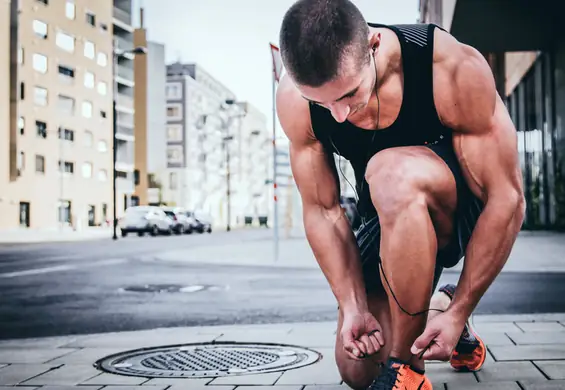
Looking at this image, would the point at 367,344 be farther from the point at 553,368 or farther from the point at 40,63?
the point at 40,63

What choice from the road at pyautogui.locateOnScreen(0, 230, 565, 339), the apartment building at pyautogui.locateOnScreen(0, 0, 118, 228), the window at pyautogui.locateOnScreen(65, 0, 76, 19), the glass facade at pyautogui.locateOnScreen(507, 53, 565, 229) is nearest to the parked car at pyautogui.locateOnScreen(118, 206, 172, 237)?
the apartment building at pyautogui.locateOnScreen(0, 0, 118, 228)

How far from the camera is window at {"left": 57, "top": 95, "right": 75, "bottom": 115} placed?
54875 mm

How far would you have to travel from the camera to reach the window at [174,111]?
84.0 metres

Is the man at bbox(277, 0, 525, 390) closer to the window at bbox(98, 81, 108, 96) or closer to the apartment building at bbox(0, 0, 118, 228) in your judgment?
the apartment building at bbox(0, 0, 118, 228)

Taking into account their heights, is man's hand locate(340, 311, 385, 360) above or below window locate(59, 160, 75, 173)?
below

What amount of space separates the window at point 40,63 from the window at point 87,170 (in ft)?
27.2

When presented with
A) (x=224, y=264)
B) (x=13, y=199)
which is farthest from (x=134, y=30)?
(x=224, y=264)

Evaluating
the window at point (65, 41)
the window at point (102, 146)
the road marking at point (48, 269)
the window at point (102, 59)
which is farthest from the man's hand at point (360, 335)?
the window at point (102, 59)

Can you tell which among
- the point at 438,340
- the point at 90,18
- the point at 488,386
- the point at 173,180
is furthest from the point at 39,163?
the point at 438,340

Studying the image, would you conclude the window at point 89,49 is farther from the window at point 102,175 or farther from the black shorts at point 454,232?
the black shorts at point 454,232

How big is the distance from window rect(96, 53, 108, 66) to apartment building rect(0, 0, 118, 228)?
0.08m

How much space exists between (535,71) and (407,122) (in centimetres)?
2610

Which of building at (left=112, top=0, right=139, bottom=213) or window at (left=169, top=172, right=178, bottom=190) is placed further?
window at (left=169, top=172, right=178, bottom=190)

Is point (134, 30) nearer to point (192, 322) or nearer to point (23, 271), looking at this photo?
point (23, 271)
